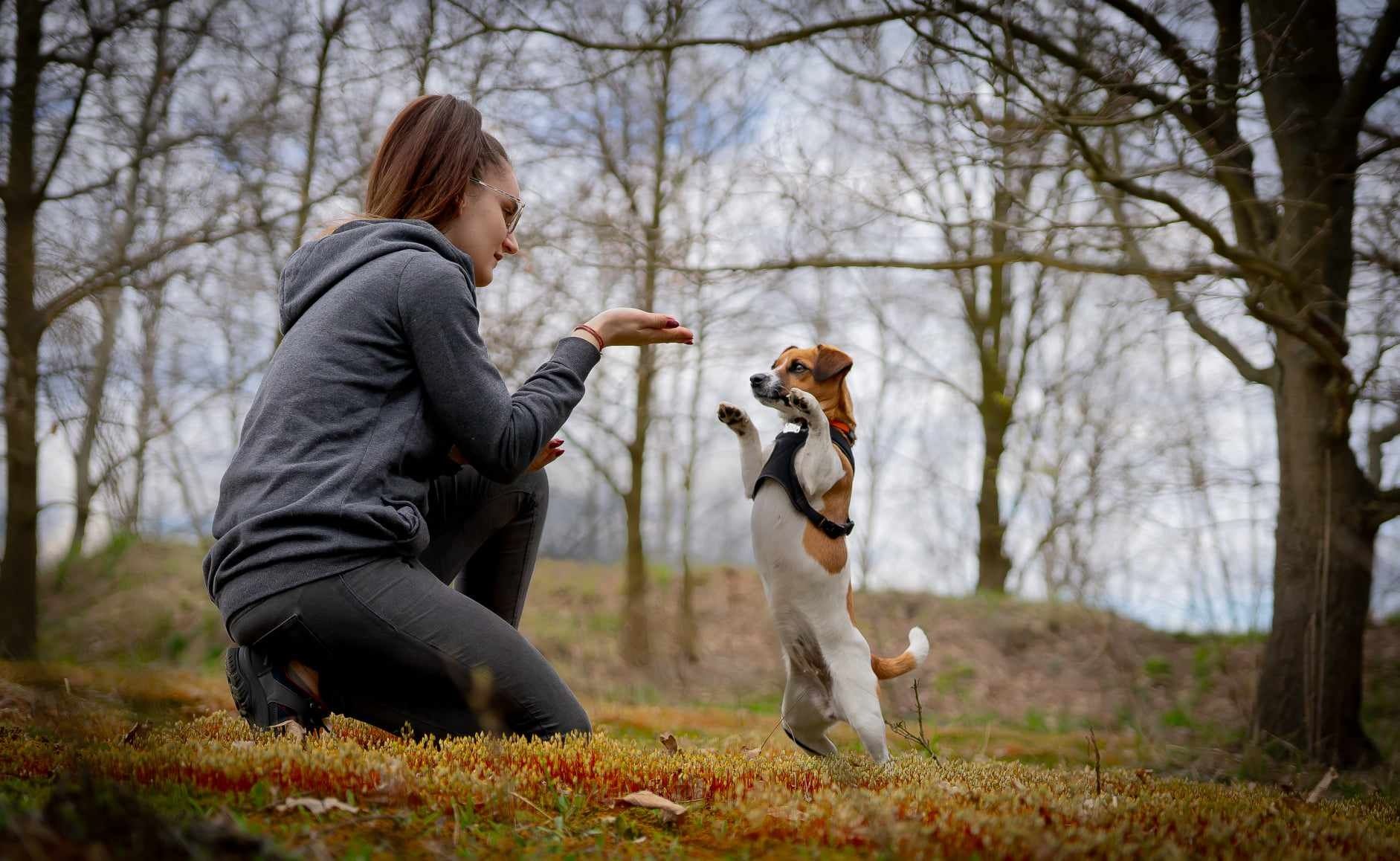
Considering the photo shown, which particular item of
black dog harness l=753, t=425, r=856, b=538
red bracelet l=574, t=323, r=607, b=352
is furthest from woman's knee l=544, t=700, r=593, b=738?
red bracelet l=574, t=323, r=607, b=352

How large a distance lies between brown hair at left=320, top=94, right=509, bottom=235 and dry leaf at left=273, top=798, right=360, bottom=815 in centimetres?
181

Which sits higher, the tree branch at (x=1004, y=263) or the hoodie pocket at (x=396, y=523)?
the tree branch at (x=1004, y=263)

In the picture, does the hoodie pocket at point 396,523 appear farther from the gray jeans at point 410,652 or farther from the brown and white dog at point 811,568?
the brown and white dog at point 811,568

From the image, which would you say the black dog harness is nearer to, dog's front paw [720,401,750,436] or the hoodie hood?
dog's front paw [720,401,750,436]

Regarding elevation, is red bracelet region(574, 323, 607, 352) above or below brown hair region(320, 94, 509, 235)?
below

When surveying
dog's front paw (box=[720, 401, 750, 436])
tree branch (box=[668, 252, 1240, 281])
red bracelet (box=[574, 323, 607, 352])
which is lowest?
dog's front paw (box=[720, 401, 750, 436])

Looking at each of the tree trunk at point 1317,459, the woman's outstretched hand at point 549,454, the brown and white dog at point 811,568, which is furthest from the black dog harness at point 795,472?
the tree trunk at point 1317,459

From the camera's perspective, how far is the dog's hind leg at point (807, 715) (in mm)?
3441

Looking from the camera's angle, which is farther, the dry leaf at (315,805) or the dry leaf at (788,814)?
the dry leaf at (788,814)

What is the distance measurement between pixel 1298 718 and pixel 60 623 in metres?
10.5

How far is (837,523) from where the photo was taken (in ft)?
11.0

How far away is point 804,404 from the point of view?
126 inches

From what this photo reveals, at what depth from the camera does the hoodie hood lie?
111 inches

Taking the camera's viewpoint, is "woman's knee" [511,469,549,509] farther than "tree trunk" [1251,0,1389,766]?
No
